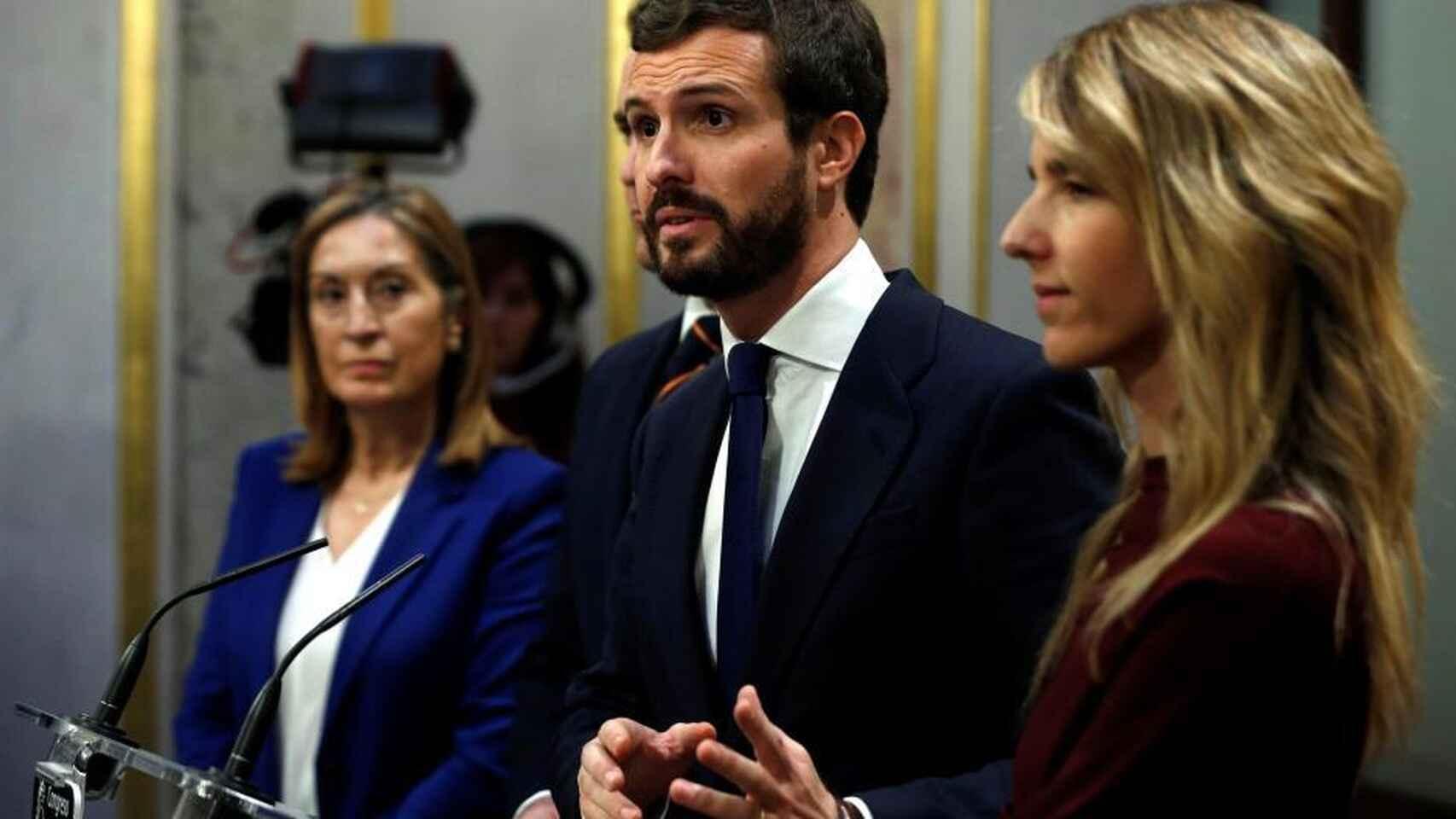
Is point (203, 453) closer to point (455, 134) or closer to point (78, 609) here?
point (78, 609)

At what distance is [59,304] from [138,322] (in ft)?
0.51

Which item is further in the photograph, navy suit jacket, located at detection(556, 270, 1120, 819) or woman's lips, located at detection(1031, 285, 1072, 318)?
navy suit jacket, located at detection(556, 270, 1120, 819)

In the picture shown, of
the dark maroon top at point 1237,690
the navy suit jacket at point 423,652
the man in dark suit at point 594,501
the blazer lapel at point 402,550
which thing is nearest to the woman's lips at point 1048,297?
the dark maroon top at point 1237,690

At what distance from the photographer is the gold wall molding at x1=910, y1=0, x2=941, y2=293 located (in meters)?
3.57

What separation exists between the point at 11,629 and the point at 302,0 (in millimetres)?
1948

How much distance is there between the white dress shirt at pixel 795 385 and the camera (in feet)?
5.88

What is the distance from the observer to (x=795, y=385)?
1838mm

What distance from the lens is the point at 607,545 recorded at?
2252 mm

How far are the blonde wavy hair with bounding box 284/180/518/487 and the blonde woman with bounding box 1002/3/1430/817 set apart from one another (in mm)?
1530

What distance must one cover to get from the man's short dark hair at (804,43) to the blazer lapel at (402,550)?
2.93 feet

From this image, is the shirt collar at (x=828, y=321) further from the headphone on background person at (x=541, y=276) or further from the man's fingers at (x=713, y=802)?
the headphone on background person at (x=541, y=276)

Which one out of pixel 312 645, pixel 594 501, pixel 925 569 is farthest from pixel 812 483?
pixel 312 645

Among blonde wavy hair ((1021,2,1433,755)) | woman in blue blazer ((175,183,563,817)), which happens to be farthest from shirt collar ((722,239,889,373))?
woman in blue blazer ((175,183,563,817))

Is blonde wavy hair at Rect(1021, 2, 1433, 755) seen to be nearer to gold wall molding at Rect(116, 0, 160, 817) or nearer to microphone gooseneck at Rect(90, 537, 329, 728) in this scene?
microphone gooseneck at Rect(90, 537, 329, 728)
